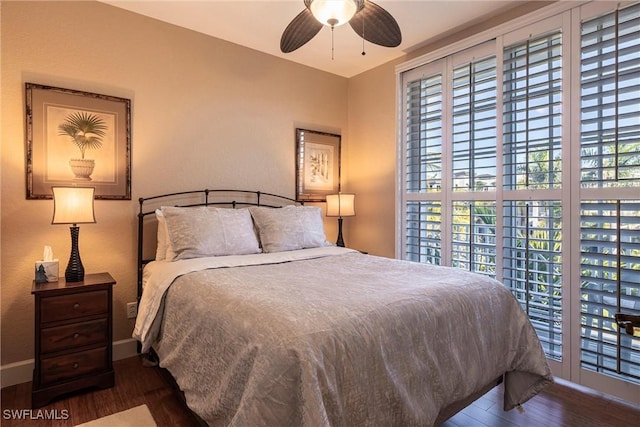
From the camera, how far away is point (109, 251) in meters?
2.67

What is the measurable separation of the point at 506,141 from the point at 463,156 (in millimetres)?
402

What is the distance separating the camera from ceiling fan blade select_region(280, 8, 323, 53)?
2.07 metres

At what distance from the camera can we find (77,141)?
254 cm

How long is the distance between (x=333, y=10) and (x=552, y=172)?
187 centimetres

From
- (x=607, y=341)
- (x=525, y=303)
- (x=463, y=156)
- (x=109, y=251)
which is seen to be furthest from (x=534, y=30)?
(x=109, y=251)

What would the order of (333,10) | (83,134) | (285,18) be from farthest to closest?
(285,18), (83,134), (333,10)

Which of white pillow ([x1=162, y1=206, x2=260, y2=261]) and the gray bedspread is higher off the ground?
white pillow ([x1=162, y1=206, x2=260, y2=261])

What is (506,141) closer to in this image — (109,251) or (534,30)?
(534,30)

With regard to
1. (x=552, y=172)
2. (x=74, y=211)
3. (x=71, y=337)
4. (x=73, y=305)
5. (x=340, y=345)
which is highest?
(x=552, y=172)

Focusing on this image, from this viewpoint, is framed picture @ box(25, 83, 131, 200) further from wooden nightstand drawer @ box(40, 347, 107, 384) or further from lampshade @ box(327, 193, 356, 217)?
lampshade @ box(327, 193, 356, 217)

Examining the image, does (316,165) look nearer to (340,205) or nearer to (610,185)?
(340,205)

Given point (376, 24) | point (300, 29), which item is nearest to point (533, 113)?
point (376, 24)

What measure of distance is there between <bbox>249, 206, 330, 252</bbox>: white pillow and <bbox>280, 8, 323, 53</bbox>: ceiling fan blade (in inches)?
52.1

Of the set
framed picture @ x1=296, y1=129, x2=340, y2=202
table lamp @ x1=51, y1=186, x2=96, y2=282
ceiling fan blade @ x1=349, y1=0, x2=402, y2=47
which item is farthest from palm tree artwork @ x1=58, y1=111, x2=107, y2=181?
ceiling fan blade @ x1=349, y1=0, x2=402, y2=47
